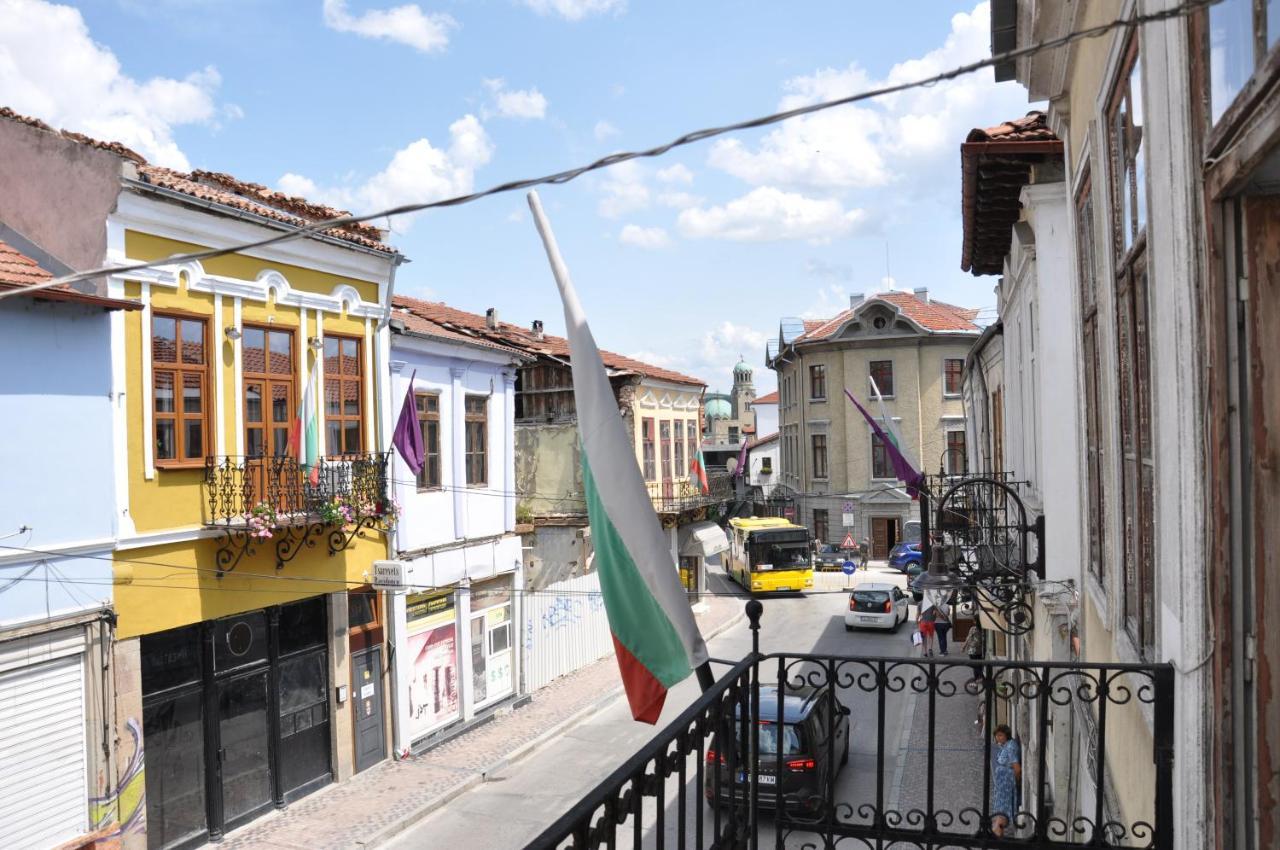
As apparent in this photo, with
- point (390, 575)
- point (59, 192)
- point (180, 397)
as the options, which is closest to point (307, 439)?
point (180, 397)

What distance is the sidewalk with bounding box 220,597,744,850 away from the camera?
13008 millimetres

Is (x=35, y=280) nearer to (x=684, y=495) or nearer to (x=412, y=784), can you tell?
(x=412, y=784)

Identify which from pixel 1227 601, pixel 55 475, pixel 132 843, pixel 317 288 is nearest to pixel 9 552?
pixel 55 475

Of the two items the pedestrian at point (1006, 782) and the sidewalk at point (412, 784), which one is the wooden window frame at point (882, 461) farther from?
the pedestrian at point (1006, 782)

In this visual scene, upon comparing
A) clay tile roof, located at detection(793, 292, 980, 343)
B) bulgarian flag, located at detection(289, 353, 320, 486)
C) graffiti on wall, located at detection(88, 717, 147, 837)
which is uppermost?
clay tile roof, located at detection(793, 292, 980, 343)

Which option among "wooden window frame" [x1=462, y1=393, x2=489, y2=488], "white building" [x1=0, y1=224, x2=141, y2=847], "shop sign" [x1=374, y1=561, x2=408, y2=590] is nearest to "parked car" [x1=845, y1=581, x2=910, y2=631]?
"wooden window frame" [x1=462, y1=393, x2=489, y2=488]

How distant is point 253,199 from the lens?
14828mm

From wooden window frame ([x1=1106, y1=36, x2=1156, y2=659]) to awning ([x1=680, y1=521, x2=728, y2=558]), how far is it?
93.8 ft

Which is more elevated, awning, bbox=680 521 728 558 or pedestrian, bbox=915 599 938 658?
awning, bbox=680 521 728 558

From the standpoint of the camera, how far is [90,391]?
37.2 feet

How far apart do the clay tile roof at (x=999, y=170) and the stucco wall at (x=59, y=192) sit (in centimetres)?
903

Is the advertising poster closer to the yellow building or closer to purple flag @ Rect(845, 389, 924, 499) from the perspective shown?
the yellow building

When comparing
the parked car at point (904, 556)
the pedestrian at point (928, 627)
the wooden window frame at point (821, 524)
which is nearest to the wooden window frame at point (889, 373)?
A: the wooden window frame at point (821, 524)

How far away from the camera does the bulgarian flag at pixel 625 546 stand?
3.89 meters
